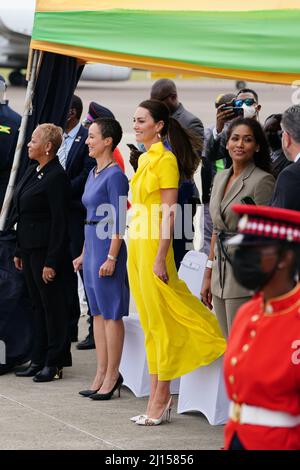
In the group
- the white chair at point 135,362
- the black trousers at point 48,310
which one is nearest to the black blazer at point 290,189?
the white chair at point 135,362

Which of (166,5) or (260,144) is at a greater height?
(166,5)

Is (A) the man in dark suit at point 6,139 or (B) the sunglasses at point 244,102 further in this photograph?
(A) the man in dark suit at point 6,139

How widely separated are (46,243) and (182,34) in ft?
5.89

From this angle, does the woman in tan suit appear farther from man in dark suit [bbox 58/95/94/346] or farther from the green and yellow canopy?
man in dark suit [bbox 58/95/94/346]

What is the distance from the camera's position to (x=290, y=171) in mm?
5020

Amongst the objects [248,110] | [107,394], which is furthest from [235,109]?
[107,394]

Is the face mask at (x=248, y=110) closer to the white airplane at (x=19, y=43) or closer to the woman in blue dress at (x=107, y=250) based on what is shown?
the woman in blue dress at (x=107, y=250)

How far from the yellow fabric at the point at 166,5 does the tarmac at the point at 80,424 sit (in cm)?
240

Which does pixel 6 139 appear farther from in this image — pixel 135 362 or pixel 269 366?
pixel 269 366

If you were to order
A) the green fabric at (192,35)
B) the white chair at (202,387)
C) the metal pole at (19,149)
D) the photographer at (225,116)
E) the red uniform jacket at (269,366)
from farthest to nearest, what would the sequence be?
1. the metal pole at (19,149)
2. the photographer at (225,116)
3. the white chair at (202,387)
4. the green fabric at (192,35)
5. the red uniform jacket at (269,366)

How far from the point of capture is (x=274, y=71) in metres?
5.67

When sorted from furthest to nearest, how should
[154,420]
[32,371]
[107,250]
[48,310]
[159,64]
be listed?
1. [32,371]
2. [48,310]
3. [107,250]
4. [159,64]
5. [154,420]

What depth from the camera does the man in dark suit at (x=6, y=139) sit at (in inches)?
316
